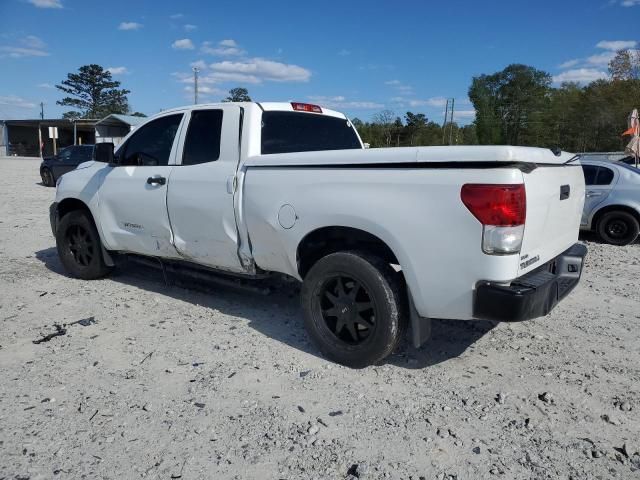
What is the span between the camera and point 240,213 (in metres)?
4.07

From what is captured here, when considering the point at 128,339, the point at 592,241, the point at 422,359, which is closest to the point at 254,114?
the point at 128,339

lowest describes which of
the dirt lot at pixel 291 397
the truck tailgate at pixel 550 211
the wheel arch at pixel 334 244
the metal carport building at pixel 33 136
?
the dirt lot at pixel 291 397

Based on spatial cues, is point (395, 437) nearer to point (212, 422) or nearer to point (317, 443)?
point (317, 443)

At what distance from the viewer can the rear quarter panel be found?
2906mm

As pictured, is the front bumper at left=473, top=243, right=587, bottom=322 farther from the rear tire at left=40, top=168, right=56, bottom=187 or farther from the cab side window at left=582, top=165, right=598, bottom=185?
the rear tire at left=40, top=168, right=56, bottom=187

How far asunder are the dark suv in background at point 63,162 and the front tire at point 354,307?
1742 centimetres

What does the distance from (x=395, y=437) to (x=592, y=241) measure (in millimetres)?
7923

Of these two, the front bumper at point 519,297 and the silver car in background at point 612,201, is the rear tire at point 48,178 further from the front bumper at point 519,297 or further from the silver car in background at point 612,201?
the front bumper at point 519,297

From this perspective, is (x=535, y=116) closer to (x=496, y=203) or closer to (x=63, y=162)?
(x=63, y=162)

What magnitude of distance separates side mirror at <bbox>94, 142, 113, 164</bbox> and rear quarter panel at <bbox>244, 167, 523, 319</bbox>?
2526 millimetres

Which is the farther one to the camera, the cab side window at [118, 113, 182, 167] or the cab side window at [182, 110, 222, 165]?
the cab side window at [118, 113, 182, 167]

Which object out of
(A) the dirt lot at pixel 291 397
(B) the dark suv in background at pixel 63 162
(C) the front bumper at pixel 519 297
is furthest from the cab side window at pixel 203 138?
(B) the dark suv in background at pixel 63 162

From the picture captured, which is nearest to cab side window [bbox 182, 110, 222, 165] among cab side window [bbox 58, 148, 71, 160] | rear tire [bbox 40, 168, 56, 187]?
rear tire [bbox 40, 168, 56, 187]

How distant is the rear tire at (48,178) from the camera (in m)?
18.8
